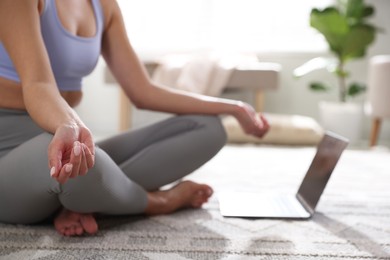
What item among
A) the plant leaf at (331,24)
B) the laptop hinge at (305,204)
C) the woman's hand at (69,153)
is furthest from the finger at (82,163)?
the plant leaf at (331,24)

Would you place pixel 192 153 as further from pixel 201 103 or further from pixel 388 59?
pixel 388 59

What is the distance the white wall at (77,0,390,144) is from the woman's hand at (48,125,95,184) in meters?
3.07

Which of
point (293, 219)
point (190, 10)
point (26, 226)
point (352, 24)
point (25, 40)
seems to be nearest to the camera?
point (25, 40)

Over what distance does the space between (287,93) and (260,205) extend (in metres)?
2.69

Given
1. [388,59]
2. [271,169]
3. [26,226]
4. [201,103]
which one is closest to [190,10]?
[388,59]

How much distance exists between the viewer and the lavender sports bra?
3.18ft

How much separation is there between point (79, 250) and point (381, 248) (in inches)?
22.7


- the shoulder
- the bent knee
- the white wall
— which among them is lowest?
the white wall

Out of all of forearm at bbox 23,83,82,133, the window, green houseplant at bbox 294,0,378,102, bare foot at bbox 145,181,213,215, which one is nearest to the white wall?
the window

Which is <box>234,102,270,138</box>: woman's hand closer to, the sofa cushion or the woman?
the woman

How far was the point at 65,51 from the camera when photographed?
1.01 metres

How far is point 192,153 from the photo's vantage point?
1.18 meters

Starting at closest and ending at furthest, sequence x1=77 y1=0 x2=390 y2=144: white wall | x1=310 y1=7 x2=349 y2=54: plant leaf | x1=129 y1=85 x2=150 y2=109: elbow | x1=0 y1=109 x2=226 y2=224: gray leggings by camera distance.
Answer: x1=0 y1=109 x2=226 y2=224: gray leggings, x1=129 y1=85 x2=150 y2=109: elbow, x1=310 y1=7 x2=349 y2=54: plant leaf, x1=77 y1=0 x2=390 y2=144: white wall

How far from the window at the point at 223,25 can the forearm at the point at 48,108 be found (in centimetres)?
312
